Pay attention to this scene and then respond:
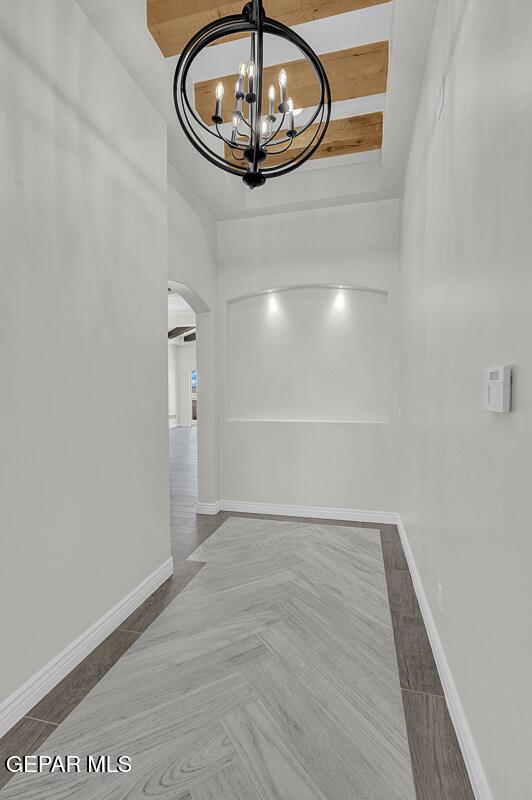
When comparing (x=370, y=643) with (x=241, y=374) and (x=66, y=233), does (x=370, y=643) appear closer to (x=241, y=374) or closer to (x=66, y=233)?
(x=66, y=233)

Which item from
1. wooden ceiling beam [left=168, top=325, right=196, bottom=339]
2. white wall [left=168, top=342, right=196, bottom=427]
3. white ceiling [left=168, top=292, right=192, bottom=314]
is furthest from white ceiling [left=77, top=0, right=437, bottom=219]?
white wall [left=168, top=342, right=196, bottom=427]

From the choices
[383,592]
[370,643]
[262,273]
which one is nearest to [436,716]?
[370,643]

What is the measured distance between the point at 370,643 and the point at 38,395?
2025 mm

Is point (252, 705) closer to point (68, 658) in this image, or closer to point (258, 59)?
point (68, 658)

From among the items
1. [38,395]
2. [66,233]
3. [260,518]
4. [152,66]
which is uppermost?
[152,66]

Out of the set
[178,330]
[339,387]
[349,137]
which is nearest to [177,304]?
[178,330]

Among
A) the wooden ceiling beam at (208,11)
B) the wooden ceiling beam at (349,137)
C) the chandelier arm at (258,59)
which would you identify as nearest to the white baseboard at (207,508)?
the wooden ceiling beam at (349,137)

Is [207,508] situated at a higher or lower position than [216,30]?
lower

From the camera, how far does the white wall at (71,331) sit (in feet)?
5.51

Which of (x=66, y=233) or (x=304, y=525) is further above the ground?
(x=66, y=233)

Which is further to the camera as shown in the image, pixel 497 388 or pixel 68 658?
pixel 68 658

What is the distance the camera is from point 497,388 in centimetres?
115

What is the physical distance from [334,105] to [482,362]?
9.50ft

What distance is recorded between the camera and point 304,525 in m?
4.01
